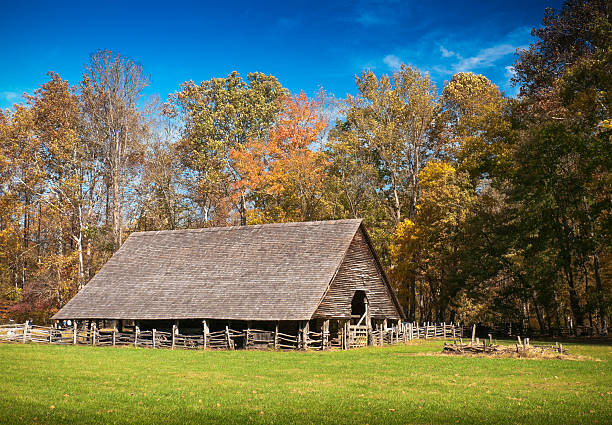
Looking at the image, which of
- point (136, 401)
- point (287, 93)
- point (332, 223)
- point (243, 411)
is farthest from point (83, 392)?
point (287, 93)

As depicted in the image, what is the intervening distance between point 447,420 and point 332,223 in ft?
78.7

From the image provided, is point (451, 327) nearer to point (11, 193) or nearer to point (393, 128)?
point (393, 128)

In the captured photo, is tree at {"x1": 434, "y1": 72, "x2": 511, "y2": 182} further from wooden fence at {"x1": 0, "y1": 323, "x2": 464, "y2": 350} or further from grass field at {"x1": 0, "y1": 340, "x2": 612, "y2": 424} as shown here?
grass field at {"x1": 0, "y1": 340, "x2": 612, "y2": 424}

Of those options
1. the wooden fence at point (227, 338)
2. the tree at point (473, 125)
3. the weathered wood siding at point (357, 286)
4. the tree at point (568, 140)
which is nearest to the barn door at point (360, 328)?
the wooden fence at point (227, 338)

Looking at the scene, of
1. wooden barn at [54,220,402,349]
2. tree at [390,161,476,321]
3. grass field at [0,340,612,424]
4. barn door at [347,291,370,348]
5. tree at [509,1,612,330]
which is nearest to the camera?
grass field at [0,340,612,424]

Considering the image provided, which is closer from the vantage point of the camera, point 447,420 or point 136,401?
point 447,420

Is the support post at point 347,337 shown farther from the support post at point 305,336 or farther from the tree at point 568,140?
the tree at point 568,140

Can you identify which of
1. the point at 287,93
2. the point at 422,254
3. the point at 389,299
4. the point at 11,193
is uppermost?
the point at 287,93

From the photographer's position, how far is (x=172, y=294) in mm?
33156

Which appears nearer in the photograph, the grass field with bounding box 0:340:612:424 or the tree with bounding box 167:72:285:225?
the grass field with bounding box 0:340:612:424

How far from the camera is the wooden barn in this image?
98.4 feet

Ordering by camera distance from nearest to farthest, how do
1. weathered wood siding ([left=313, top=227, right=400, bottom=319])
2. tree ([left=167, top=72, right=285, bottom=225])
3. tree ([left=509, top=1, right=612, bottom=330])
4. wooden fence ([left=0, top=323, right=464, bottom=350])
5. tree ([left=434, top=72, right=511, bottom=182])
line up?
wooden fence ([left=0, top=323, right=464, bottom=350]), weathered wood siding ([left=313, top=227, right=400, bottom=319]), tree ([left=509, top=1, right=612, bottom=330]), tree ([left=434, top=72, right=511, bottom=182]), tree ([left=167, top=72, right=285, bottom=225])

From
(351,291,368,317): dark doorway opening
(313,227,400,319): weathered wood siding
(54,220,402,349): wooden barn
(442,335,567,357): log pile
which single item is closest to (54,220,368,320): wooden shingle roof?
(54,220,402,349): wooden barn

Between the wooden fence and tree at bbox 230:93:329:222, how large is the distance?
60.2ft
